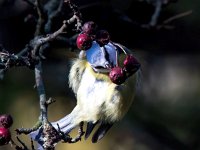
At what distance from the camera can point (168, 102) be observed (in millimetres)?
3525

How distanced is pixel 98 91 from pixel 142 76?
671 millimetres

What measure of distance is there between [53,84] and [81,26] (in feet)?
5.02

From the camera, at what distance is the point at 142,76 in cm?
281

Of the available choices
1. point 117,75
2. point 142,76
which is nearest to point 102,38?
point 117,75

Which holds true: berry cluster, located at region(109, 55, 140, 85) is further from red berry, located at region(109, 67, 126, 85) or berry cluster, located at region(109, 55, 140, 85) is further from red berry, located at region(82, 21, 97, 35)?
red berry, located at region(82, 21, 97, 35)

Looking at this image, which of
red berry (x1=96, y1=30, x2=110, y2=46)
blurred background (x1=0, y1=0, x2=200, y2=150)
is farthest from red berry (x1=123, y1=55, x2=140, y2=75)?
blurred background (x1=0, y1=0, x2=200, y2=150)

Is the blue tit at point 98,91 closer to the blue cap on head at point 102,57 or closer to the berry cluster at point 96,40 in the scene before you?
the blue cap on head at point 102,57

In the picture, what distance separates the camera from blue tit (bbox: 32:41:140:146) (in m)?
2.11

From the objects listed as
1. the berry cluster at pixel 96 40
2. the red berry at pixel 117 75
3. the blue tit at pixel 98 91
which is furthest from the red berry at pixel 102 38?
the blue tit at pixel 98 91

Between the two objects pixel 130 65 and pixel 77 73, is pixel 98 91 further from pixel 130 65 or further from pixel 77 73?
pixel 130 65

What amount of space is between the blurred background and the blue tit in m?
0.44

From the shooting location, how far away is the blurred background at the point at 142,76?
2734 mm

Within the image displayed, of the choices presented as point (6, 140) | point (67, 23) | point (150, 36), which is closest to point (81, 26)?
point (67, 23)

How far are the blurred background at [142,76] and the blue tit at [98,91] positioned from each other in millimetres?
441
